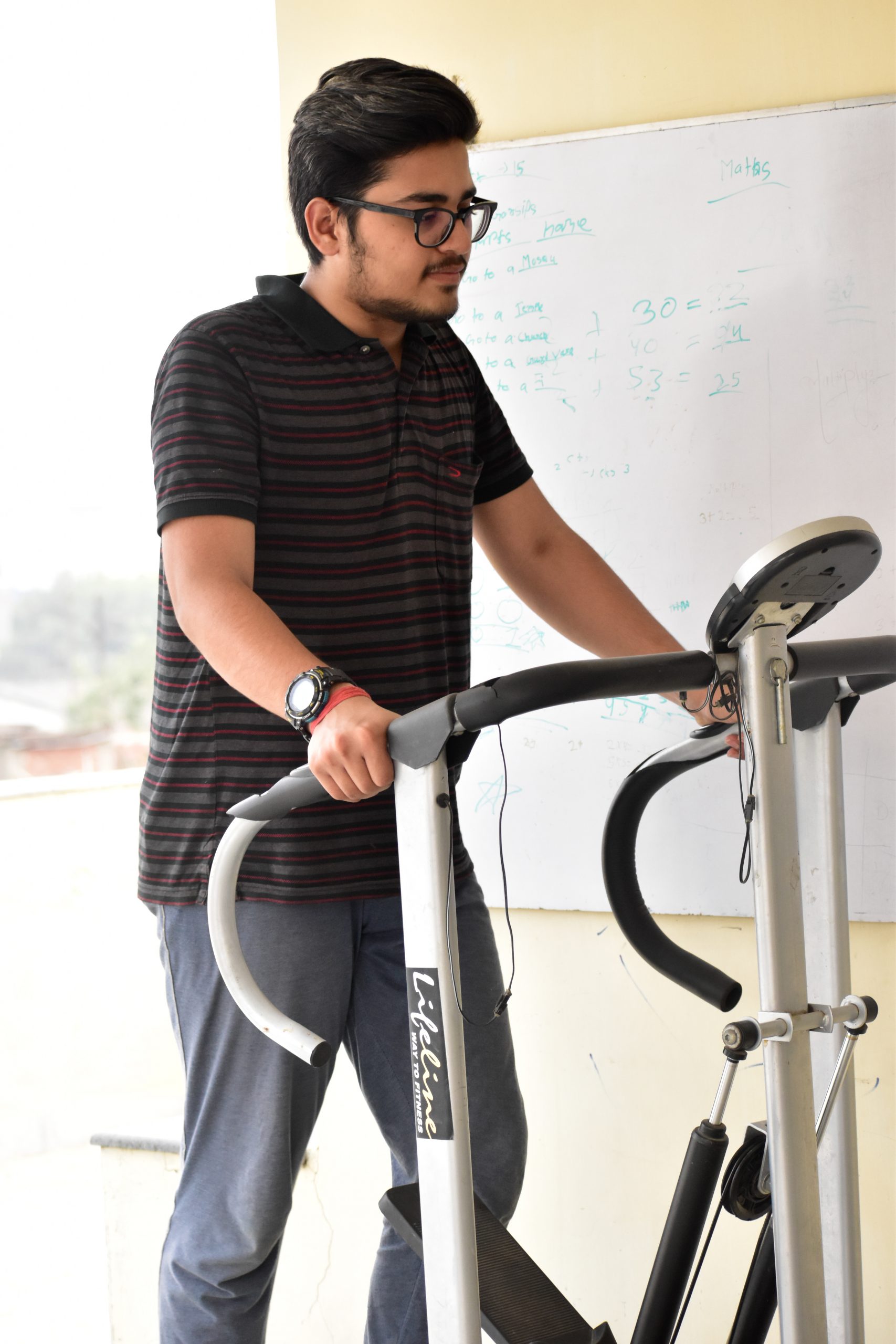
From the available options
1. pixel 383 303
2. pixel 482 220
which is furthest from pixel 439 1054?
pixel 482 220

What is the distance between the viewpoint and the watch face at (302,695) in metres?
1.13

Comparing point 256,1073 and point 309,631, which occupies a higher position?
point 309,631

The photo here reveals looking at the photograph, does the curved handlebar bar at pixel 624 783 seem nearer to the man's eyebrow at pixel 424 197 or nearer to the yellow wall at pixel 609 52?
the man's eyebrow at pixel 424 197

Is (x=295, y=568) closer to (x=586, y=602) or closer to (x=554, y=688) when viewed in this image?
(x=586, y=602)

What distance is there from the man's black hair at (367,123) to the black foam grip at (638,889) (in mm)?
808

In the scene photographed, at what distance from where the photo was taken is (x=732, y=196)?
1.81 metres

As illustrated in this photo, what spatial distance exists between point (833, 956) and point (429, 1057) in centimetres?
44

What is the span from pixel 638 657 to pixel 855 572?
0.20 meters

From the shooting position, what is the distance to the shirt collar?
59.7 inches

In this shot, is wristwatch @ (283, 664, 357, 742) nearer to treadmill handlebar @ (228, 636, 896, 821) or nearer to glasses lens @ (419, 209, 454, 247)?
treadmill handlebar @ (228, 636, 896, 821)

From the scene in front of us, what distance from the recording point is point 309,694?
3.72 feet

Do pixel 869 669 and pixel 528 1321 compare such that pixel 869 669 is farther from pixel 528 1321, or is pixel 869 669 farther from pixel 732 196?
pixel 732 196

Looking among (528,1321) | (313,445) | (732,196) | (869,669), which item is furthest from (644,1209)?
(732,196)

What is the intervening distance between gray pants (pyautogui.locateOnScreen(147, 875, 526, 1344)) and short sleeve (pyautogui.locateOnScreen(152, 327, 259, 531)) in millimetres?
494
